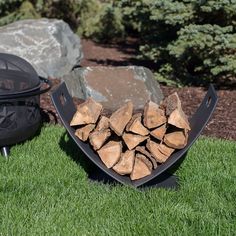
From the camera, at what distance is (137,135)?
378cm

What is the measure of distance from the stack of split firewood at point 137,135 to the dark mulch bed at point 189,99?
1433 millimetres

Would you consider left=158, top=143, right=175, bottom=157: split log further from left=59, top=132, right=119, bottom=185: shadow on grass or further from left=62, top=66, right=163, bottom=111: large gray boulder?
left=62, top=66, right=163, bottom=111: large gray boulder

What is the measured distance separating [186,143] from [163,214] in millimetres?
601

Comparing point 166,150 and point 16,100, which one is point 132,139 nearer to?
point 166,150

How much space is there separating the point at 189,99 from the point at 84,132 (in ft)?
8.75

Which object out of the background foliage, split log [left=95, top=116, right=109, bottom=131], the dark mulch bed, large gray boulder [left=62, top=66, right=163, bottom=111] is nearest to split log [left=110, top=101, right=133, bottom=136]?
split log [left=95, top=116, right=109, bottom=131]

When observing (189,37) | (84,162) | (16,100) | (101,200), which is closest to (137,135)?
(101,200)

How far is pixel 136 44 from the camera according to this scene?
10359 mm

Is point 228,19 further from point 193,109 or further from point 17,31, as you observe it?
point 17,31

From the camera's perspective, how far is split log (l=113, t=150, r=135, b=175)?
3766 mm

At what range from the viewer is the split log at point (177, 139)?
3.71 metres

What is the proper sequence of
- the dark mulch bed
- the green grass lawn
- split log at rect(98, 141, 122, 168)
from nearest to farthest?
the green grass lawn → split log at rect(98, 141, 122, 168) → the dark mulch bed

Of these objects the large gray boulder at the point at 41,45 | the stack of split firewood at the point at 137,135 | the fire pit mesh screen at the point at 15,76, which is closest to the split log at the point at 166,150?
the stack of split firewood at the point at 137,135

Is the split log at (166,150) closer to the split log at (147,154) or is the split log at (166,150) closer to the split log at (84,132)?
the split log at (147,154)
